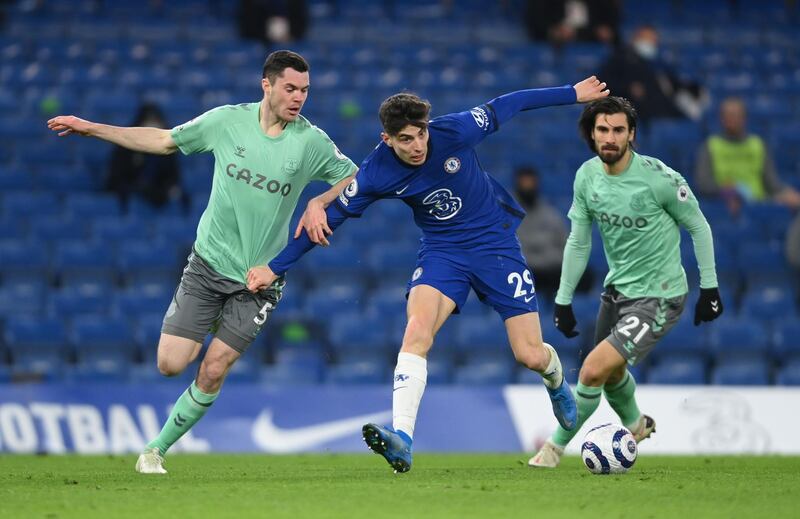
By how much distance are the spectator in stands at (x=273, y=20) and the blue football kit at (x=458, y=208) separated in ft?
33.9

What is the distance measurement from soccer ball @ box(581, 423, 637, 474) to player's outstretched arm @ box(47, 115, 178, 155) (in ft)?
10.3

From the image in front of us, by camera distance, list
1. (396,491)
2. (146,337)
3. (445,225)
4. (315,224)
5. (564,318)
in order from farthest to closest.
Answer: (146,337), (564,318), (445,225), (315,224), (396,491)

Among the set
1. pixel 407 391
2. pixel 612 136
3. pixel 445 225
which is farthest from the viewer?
pixel 612 136

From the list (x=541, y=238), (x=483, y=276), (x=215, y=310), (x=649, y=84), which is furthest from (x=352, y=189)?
(x=649, y=84)

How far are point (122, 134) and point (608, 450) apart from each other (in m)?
3.53

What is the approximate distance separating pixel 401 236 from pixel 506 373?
2486 mm

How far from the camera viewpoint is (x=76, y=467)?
9336mm

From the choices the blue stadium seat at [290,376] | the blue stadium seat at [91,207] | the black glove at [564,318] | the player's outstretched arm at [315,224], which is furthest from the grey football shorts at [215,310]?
the blue stadium seat at [91,207]

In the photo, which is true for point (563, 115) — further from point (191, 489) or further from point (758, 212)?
point (191, 489)

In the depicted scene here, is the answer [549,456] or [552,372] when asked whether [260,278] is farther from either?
[549,456]

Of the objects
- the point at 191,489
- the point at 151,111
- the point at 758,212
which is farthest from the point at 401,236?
the point at 191,489

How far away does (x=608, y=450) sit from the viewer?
7883 millimetres

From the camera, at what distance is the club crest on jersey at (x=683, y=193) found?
837 centimetres

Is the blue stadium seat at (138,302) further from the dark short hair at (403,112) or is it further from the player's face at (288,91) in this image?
the dark short hair at (403,112)
